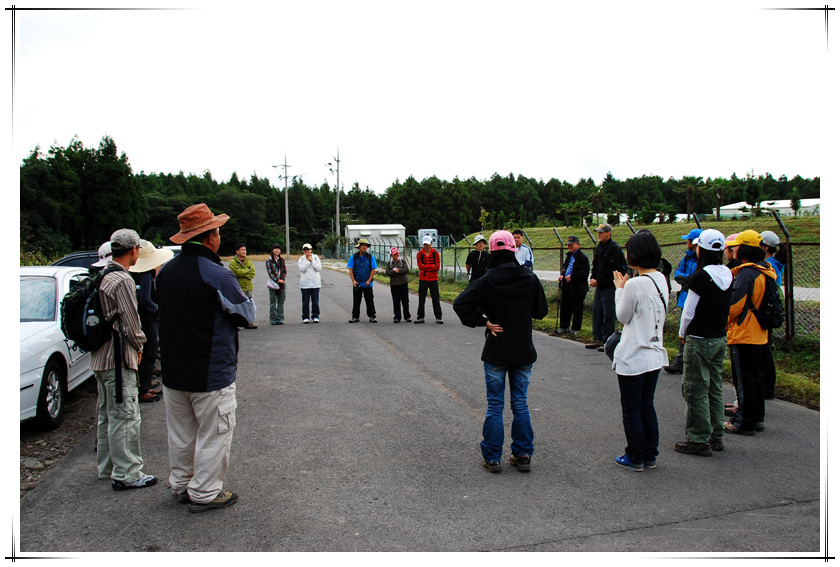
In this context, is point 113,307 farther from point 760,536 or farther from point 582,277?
point 582,277

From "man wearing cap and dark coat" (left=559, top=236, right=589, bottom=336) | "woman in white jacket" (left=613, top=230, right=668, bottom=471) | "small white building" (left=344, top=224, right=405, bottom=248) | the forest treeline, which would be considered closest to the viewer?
"woman in white jacket" (left=613, top=230, right=668, bottom=471)

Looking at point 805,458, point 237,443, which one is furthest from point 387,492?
point 805,458

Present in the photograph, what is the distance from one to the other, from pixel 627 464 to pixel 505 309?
1541 mm

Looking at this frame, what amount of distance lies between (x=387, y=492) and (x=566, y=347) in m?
6.51

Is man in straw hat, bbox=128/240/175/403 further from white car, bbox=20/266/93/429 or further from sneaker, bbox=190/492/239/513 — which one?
sneaker, bbox=190/492/239/513

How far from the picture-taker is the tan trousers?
151 inches

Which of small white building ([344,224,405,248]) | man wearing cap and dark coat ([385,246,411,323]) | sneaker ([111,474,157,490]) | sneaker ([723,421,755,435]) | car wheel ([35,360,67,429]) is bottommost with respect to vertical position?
sneaker ([723,421,755,435])

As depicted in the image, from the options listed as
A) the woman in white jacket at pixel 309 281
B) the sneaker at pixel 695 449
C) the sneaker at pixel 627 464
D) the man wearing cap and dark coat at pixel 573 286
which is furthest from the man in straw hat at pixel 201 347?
the woman in white jacket at pixel 309 281

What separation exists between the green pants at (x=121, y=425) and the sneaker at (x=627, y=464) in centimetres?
361

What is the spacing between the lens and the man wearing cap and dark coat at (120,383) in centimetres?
422

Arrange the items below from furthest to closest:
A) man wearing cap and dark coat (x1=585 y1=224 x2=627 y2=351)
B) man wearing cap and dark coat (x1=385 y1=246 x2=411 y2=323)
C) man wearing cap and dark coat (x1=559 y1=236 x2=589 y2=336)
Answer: man wearing cap and dark coat (x1=385 y1=246 x2=411 y2=323) → man wearing cap and dark coat (x1=559 y1=236 x2=589 y2=336) → man wearing cap and dark coat (x1=585 y1=224 x2=627 y2=351)

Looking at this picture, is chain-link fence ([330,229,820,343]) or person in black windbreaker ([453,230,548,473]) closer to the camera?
person in black windbreaker ([453,230,548,473])

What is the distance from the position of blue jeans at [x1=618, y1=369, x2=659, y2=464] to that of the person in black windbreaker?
2.47 feet

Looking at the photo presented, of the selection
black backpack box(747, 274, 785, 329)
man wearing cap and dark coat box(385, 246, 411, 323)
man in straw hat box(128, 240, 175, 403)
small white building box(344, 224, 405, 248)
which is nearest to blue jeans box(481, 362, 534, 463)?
black backpack box(747, 274, 785, 329)
